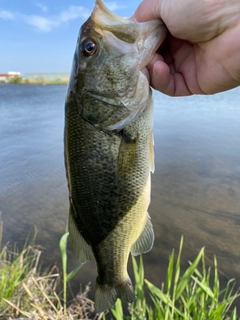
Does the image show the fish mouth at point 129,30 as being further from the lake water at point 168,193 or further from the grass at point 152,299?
the lake water at point 168,193

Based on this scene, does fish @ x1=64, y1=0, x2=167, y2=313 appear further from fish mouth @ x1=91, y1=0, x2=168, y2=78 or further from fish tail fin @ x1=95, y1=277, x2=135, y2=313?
fish tail fin @ x1=95, y1=277, x2=135, y2=313

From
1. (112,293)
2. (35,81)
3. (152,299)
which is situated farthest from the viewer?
(35,81)

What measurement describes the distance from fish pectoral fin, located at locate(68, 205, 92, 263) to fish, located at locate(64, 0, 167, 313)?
1.2 inches

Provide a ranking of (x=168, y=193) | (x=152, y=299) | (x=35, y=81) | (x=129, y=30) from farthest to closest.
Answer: (x=35, y=81), (x=168, y=193), (x=152, y=299), (x=129, y=30)

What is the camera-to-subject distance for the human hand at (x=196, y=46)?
70.8 inches

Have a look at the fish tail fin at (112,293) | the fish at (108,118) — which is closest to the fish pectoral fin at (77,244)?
the fish at (108,118)

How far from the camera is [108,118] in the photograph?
176 centimetres

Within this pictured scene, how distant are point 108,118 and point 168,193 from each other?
5.32 metres

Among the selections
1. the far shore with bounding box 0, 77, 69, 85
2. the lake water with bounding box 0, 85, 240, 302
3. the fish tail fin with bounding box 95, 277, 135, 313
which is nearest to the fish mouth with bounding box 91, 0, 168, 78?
the fish tail fin with bounding box 95, 277, 135, 313

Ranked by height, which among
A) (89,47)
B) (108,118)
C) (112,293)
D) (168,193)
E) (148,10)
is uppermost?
(148,10)

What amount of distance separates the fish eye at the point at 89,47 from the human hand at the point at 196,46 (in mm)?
353

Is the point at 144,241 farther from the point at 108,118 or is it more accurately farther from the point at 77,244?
the point at 108,118

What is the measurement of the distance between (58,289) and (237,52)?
3588 mm

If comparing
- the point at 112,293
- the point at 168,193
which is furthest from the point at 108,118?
the point at 168,193
